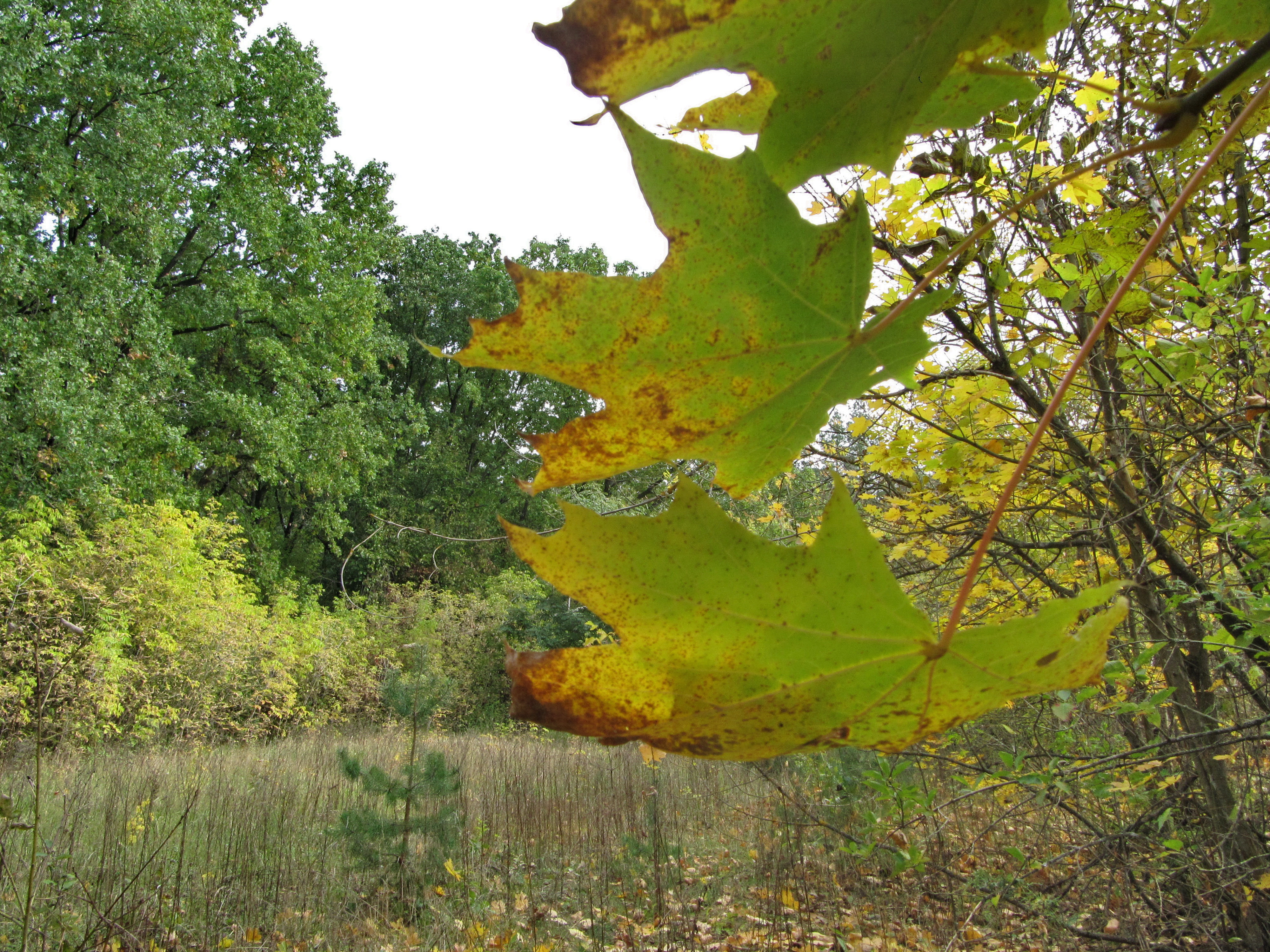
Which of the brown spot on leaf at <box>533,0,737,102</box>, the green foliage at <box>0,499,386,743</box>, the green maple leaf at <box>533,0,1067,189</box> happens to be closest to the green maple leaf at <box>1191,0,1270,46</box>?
the green maple leaf at <box>533,0,1067,189</box>

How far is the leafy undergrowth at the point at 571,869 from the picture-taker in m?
2.14

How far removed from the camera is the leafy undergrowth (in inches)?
84.4

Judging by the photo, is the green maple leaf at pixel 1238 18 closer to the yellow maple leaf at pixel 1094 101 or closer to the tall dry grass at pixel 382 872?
the yellow maple leaf at pixel 1094 101

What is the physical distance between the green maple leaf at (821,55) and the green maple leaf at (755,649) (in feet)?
0.40

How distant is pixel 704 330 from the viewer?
25 centimetres

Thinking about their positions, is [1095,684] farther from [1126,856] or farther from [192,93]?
[192,93]

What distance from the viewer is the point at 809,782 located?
4.46 metres

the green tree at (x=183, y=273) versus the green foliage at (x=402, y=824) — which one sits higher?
the green tree at (x=183, y=273)

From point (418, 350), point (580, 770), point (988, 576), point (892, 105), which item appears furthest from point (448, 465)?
point (892, 105)

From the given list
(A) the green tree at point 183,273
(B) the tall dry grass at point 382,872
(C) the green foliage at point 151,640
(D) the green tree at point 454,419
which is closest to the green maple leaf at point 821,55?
(B) the tall dry grass at point 382,872

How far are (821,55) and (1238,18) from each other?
0.75ft

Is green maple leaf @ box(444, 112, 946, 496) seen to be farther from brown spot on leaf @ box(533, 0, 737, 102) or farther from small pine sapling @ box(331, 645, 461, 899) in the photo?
small pine sapling @ box(331, 645, 461, 899)

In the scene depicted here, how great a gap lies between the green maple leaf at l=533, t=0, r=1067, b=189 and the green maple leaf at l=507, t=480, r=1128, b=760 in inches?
4.8

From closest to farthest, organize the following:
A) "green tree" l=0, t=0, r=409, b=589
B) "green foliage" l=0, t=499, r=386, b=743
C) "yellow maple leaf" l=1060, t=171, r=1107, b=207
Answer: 1. "yellow maple leaf" l=1060, t=171, r=1107, b=207
2. "green foliage" l=0, t=499, r=386, b=743
3. "green tree" l=0, t=0, r=409, b=589
